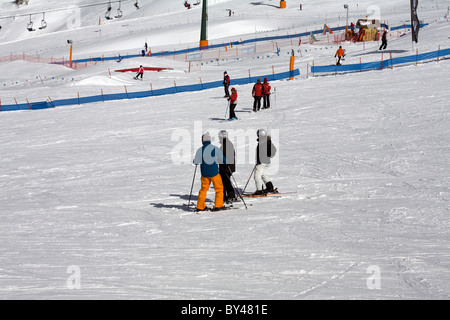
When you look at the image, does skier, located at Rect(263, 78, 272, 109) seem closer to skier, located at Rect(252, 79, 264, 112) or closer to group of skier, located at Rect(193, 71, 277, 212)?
skier, located at Rect(252, 79, 264, 112)

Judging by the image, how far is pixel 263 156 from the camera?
11602 millimetres

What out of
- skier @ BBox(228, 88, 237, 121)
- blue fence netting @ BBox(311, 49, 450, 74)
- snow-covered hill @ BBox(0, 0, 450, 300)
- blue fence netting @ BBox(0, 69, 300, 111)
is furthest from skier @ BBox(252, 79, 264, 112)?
blue fence netting @ BBox(311, 49, 450, 74)

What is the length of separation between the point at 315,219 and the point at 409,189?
8.97ft

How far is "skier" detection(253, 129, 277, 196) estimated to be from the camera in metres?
11.5

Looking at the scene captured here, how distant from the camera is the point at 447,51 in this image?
28.2 metres

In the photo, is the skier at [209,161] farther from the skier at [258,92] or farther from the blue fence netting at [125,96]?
the blue fence netting at [125,96]

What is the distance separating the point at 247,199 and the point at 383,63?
19.7 meters

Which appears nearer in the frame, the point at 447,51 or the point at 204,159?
the point at 204,159

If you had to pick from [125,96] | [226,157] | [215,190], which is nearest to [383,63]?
[125,96]

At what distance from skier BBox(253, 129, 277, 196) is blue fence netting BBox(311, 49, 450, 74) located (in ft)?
62.5

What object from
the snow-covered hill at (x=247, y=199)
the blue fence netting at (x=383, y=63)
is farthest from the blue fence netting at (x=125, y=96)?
the blue fence netting at (x=383, y=63)

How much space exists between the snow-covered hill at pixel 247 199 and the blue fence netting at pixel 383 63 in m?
0.79

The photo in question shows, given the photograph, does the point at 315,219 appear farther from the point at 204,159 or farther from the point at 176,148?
the point at 176,148
